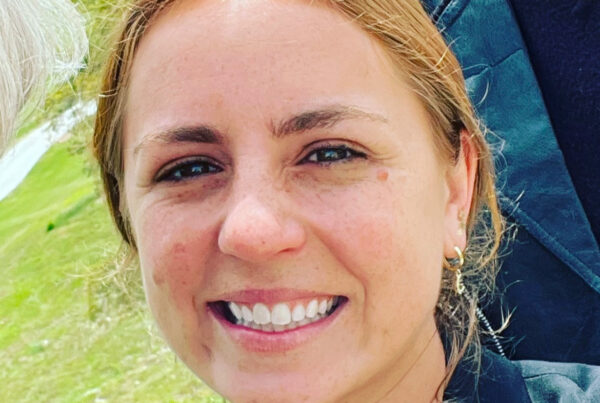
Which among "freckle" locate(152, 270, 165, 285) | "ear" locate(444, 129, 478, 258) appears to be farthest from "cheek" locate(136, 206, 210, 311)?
"ear" locate(444, 129, 478, 258)

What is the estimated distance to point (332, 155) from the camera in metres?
1.24

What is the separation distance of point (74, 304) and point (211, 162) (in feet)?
25.2

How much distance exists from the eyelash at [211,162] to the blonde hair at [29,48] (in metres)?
0.29

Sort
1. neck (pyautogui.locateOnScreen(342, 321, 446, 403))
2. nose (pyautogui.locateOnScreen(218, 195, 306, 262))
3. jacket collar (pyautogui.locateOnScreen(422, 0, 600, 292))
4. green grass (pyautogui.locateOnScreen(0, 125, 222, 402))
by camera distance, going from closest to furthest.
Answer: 1. nose (pyautogui.locateOnScreen(218, 195, 306, 262))
2. neck (pyautogui.locateOnScreen(342, 321, 446, 403))
3. jacket collar (pyautogui.locateOnScreen(422, 0, 600, 292))
4. green grass (pyautogui.locateOnScreen(0, 125, 222, 402))

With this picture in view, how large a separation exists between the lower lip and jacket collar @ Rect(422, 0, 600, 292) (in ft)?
2.07

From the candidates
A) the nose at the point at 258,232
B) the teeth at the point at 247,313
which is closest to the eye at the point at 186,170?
the nose at the point at 258,232

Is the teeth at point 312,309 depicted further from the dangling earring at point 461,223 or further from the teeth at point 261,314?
the dangling earring at point 461,223

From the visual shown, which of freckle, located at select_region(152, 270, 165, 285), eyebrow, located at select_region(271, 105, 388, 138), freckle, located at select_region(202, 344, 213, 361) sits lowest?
freckle, located at select_region(202, 344, 213, 361)

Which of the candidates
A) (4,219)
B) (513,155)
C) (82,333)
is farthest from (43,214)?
(513,155)

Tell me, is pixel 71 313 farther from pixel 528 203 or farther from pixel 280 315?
pixel 280 315

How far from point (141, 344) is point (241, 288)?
5.35 m

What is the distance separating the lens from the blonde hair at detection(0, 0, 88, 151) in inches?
51.3

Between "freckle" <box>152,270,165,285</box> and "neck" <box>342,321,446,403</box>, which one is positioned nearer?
"freckle" <box>152,270,165,285</box>

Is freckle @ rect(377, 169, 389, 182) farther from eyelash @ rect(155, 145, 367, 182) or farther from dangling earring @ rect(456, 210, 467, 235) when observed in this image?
dangling earring @ rect(456, 210, 467, 235)
